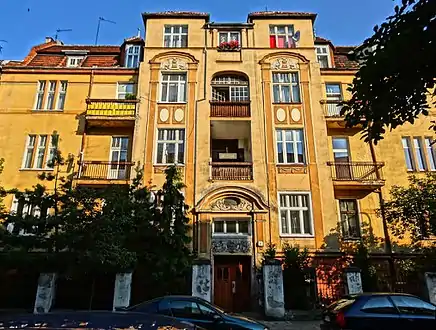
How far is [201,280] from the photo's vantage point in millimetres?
13570

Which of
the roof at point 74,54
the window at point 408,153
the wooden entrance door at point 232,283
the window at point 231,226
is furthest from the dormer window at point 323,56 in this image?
the wooden entrance door at point 232,283

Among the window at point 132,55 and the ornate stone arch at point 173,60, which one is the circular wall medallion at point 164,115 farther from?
the window at point 132,55

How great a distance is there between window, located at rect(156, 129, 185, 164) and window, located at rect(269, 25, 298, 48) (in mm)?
8585

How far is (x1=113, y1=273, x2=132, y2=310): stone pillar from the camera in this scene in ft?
42.5

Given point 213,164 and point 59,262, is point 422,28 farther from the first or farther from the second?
point 59,262

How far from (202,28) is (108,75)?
6.81 m

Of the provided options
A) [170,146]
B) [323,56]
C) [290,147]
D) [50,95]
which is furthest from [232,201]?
[50,95]

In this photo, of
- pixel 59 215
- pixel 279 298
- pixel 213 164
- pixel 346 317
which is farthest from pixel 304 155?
pixel 59 215

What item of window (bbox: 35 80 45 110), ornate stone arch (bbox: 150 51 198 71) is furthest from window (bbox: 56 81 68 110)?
ornate stone arch (bbox: 150 51 198 71)

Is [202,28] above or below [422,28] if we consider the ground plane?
above

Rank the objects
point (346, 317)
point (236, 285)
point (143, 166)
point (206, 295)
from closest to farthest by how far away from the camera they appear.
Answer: point (346, 317), point (206, 295), point (236, 285), point (143, 166)

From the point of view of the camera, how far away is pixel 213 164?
60.5 ft

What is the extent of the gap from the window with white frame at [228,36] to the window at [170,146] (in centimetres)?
714

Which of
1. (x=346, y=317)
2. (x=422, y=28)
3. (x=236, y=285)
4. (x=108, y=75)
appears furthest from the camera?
(x=108, y=75)
